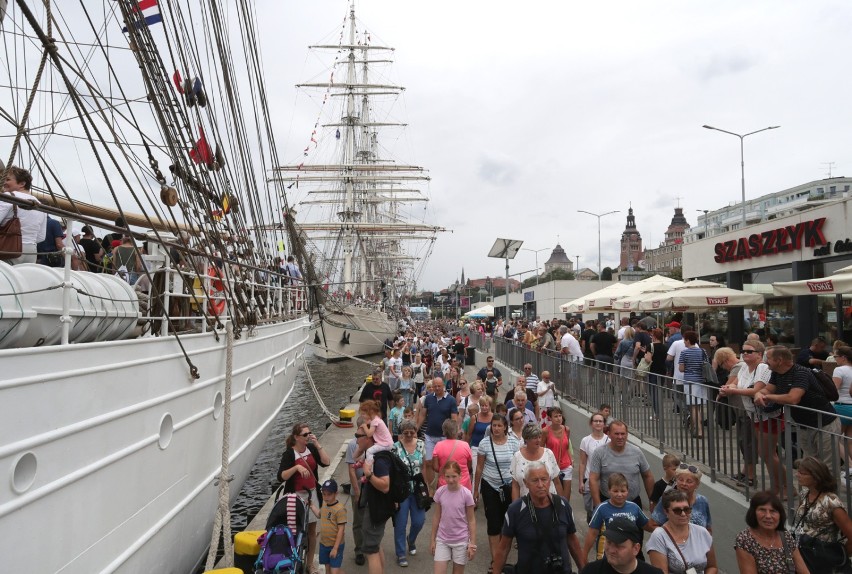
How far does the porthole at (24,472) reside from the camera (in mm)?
3611

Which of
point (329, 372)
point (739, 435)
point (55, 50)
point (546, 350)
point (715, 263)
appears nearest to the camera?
point (55, 50)

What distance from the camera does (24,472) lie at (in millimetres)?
3705

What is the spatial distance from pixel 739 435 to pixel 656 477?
2.02 meters

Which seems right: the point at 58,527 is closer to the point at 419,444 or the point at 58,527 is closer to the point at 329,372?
the point at 419,444

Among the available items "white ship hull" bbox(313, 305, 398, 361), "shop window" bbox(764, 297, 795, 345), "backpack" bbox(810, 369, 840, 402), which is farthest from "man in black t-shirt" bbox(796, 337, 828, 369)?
"white ship hull" bbox(313, 305, 398, 361)

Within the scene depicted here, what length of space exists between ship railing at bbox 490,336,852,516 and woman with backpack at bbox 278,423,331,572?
414 centimetres

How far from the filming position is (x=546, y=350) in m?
14.5

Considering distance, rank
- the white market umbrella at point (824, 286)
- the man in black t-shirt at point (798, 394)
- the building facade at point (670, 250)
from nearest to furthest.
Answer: the man in black t-shirt at point (798, 394)
the white market umbrella at point (824, 286)
the building facade at point (670, 250)

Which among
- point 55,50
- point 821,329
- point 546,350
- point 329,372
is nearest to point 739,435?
point 55,50

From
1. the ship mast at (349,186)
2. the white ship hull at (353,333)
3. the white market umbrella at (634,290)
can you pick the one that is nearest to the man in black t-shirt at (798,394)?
the white market umbrella at (634,290)

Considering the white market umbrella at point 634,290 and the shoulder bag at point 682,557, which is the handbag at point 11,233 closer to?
the shoulder bag at point 682,557

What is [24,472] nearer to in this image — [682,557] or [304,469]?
[304,469]

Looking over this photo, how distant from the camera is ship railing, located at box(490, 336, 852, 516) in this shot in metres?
5.07

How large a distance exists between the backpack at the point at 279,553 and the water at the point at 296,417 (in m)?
4.55
